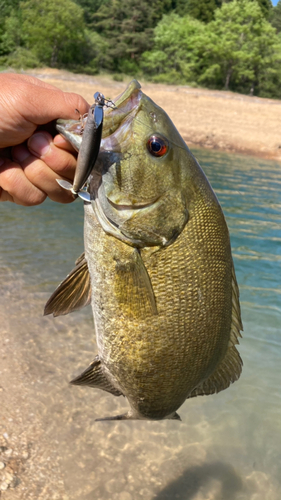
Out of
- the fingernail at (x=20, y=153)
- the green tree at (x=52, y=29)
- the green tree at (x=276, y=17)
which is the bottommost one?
the green tree at (x=52, y=29)

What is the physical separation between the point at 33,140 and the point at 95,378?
1471 millimetres

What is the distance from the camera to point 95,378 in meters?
2.54

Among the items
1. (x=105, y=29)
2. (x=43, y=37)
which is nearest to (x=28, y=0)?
(x=43, y=37)

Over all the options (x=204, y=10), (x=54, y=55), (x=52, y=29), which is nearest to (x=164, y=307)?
(x=52, y=29)

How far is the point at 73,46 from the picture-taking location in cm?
6166

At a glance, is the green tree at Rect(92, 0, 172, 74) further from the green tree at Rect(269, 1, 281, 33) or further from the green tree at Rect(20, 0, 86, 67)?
the green tree at Rect(269, 1, 281, 33)

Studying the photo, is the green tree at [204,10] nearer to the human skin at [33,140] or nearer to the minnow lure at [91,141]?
the human skin at [33,140]

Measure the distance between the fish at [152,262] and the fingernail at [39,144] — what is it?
496 millimetres

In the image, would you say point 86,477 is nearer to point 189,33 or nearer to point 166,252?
point 166,252

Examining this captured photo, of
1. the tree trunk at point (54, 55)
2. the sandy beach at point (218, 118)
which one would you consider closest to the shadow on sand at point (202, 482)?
the sandy beach at point (218, 118)

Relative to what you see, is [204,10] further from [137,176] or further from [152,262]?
[152,262]

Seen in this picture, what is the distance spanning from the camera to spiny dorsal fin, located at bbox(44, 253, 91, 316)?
2441 millimetres

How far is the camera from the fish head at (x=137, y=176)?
2.07 m

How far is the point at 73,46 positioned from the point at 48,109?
6601 centimetres
